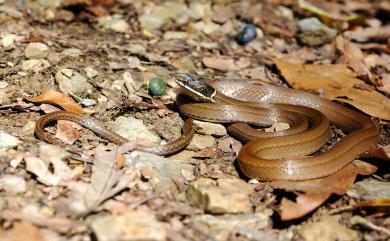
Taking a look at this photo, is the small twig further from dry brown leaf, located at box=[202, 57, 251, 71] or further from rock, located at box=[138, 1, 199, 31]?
rock, located at box=[138, 1, 199, 31]

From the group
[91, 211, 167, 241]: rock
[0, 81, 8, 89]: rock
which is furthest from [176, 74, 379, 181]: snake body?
[0, 81, 8, 89]: rock

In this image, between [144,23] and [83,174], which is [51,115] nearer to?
[83,174]

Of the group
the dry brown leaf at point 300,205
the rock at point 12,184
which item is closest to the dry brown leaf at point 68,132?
the rock at point 12,184

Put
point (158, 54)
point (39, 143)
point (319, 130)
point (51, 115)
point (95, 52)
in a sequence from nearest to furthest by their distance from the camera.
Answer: point (39, 143) < point (51, 115) < point (319, 130) < point (95, 52) < point (158, 54)

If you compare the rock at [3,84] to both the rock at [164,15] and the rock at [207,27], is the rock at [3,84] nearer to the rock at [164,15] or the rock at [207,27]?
the rock at [164,15]

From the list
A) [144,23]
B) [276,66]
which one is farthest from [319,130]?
[144,23]

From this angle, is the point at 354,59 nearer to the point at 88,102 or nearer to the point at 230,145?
the point at 230,145

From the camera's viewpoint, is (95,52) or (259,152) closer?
(259,152)
